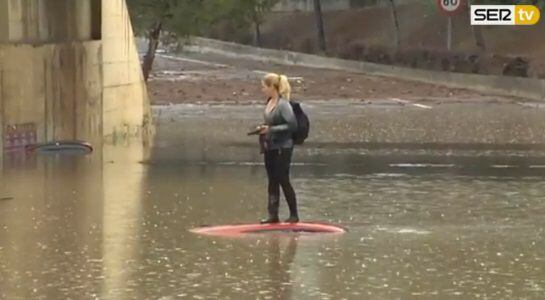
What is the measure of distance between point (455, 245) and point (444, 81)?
39907mm

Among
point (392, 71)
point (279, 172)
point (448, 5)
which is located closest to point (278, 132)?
point (279, 172)

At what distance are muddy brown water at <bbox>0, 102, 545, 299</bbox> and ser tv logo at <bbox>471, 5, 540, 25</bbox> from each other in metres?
31.6

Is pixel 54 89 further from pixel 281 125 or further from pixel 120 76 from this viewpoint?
pixel 281 125

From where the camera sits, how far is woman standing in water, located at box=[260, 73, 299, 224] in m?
13.8

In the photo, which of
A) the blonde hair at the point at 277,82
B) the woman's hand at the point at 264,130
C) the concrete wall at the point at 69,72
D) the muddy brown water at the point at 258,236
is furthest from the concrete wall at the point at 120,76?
the woman's hand at the point at 264,130

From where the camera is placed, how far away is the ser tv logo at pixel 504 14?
177 ft

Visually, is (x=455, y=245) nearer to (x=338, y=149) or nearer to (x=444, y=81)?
(x=338, y=149)

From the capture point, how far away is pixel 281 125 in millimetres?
13773

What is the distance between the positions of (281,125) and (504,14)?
4277cm

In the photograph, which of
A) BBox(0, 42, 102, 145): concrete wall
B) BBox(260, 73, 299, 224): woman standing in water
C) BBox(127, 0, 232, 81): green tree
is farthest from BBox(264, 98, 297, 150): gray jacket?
BBox(127, 0, 232, 81): green tree

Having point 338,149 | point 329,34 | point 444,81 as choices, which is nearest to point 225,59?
point 329,34

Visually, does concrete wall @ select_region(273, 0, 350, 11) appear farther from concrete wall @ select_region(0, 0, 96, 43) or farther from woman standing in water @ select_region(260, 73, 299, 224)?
woman standing in water @ select_region(260, 73, 299, 224)

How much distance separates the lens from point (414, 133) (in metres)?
30.8

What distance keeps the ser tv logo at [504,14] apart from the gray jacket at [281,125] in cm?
4069
